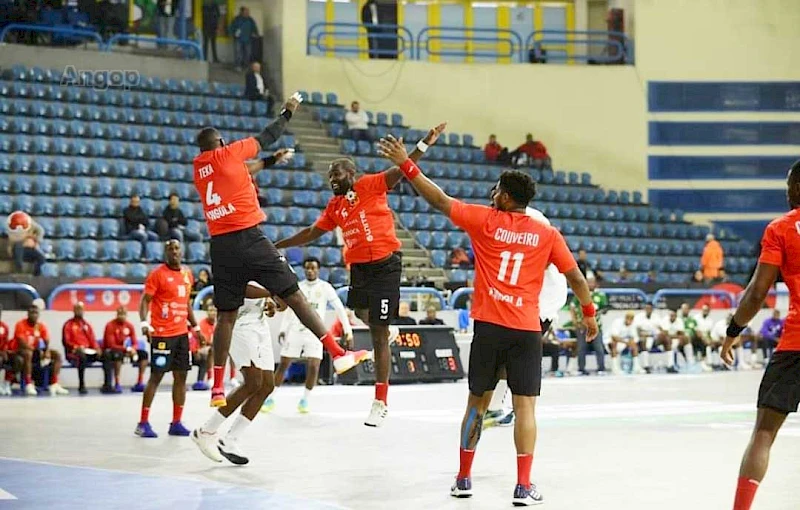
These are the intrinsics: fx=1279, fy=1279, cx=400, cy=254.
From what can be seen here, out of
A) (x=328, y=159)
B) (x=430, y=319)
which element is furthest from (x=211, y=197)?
(x=328, y=159)

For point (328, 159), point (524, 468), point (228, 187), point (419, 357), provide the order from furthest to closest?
point (328, 159) < point (419, 357) < point (228, 187) < point (524, 468)

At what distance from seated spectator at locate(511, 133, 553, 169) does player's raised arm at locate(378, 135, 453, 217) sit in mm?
25032

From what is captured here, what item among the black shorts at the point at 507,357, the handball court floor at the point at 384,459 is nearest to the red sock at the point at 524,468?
the handball court floor at the point at 384,459

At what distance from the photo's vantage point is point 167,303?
13.5 m

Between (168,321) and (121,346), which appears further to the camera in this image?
(121,346)

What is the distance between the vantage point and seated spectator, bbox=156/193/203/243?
80.3 ft

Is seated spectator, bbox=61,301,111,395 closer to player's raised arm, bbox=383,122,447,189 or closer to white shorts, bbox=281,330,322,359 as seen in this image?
white shorts, bbox=281,330,322,359

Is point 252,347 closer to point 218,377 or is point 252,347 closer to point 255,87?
point 218,377

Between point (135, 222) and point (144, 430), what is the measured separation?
1201cm

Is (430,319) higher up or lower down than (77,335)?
lower down

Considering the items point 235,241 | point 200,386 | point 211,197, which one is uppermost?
point 211,197

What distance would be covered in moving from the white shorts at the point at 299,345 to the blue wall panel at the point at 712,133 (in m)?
21.2

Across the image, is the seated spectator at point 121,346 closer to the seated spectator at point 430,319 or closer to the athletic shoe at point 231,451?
the seated spectator at point 430,319

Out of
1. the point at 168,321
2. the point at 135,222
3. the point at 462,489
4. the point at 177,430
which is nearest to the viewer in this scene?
the point at 462,489
